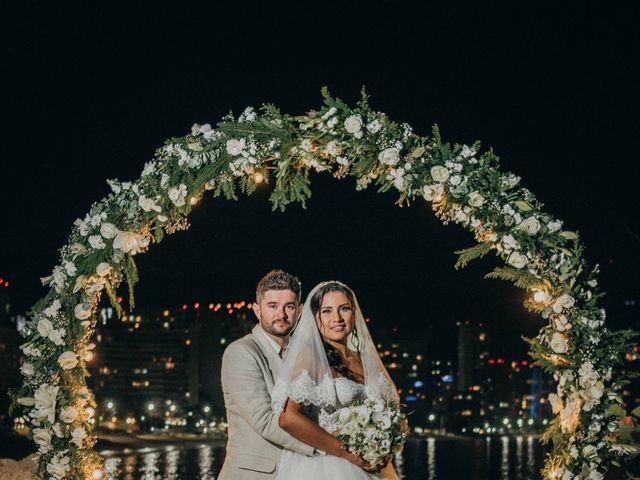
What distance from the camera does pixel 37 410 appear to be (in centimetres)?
920

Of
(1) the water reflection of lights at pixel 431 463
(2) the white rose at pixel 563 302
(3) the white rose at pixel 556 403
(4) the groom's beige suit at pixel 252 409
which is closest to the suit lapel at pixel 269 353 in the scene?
(4) the groom's beige suit at pixel 252 409

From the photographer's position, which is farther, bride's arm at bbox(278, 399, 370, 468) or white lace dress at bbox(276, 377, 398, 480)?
white lace dress at bbox(276, 377, 398, 480)

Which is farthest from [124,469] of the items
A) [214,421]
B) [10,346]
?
[214,421]

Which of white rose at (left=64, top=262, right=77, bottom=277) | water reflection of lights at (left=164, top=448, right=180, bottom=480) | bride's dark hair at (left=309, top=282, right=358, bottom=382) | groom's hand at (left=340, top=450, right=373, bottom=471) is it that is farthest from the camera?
water reflection of lights at (left=164, top=448, right=180, bottom=480)

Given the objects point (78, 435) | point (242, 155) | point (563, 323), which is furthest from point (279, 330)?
point (78, 435)

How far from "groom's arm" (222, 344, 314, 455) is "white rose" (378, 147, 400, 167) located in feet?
7.91

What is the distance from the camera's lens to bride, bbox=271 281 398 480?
6.90 meters

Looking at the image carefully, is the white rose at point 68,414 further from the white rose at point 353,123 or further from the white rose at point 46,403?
the white rose at point 353,123

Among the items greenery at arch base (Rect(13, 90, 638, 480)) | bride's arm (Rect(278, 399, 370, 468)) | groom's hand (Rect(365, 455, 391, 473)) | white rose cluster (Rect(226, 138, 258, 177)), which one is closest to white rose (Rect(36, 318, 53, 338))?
greenery at arch base (Rect(13, 90, 638, 480))

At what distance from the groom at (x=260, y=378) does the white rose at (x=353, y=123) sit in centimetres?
190

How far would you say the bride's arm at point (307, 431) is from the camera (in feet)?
22.5

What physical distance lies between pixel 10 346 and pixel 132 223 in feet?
367

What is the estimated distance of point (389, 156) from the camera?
28.5 feet

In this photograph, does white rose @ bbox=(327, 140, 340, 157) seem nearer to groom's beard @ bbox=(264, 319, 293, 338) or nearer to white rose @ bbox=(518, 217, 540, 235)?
white rose @ bbox=(518, 217, 540, 235)
